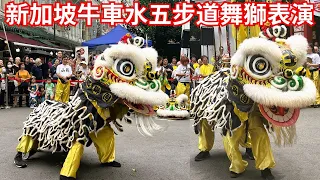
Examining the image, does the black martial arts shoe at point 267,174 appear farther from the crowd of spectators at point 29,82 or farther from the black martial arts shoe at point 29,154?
the crowd of spectators at point 29,82

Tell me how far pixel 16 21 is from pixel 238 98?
14.1ft

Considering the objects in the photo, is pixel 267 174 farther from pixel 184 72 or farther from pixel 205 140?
pixel 184 72

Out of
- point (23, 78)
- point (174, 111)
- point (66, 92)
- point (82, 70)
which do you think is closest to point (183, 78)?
point (174, 111)

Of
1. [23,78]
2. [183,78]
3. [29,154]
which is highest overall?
[23,78]

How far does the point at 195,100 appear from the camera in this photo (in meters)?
4.54

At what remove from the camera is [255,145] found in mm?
3660

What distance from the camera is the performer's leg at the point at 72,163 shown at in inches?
140

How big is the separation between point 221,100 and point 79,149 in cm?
148

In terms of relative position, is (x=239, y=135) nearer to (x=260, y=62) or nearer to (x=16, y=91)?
(x=260, y=62)

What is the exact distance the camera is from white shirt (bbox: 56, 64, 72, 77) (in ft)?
28.6

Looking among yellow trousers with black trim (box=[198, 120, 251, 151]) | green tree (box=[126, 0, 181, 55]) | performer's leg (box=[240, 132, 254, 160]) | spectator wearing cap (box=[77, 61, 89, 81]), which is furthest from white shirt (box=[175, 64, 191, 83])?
green tree (box=[126, 0, 181, 55])

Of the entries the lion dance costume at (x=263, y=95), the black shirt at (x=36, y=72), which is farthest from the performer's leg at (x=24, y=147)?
the black shirt at (x=36, y=72)

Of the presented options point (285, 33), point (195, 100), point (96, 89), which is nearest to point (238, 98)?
point (285, 33)

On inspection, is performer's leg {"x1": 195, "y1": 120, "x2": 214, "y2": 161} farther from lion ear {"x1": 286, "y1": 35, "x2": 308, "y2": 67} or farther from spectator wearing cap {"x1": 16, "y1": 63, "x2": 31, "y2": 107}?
spectator wearing cap {"x1": 16, "y1": 63, "x2": 31, "y2": 107}
